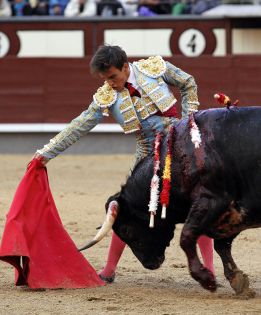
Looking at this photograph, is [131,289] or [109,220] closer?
[109,220]

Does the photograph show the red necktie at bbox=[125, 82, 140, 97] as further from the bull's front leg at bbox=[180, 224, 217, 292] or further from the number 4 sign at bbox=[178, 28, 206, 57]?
the number 4 sign at bbox=[178, 28, 206, 57]

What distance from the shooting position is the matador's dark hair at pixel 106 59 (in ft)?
15.4

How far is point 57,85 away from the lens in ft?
38.2

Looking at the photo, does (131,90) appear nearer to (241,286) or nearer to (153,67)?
(153,67)

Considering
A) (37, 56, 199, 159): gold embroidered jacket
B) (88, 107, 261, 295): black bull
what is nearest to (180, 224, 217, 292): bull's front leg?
(88, 107, 261, 295): black bull

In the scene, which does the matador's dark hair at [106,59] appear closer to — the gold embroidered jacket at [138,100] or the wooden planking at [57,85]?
the gold embroidered jacket at [138,100]

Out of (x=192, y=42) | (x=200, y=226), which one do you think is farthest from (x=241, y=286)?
(x=192, y=42)

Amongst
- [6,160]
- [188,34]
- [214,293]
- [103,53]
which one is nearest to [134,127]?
[103,53]

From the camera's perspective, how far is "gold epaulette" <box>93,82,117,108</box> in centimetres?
492

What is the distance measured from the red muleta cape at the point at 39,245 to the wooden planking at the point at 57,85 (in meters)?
6.32

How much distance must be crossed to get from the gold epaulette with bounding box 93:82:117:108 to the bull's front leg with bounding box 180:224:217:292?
694mm

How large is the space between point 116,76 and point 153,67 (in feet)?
0.77

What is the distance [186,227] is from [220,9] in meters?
7.61

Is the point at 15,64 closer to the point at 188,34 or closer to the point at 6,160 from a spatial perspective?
the point at 6,160
